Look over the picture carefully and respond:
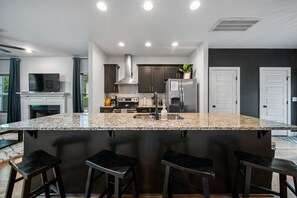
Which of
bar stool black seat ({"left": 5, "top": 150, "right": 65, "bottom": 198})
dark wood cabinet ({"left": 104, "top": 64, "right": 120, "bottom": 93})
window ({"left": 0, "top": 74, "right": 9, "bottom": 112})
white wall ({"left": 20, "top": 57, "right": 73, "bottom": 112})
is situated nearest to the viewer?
bar stool black seat ({"left": 5, "top": 150, "right": 65, "bottom": 198})

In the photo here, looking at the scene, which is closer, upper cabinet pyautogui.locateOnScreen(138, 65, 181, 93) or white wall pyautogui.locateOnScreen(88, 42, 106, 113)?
white wall pyautogui.locateOnScreen(88, 42, 106, 113)

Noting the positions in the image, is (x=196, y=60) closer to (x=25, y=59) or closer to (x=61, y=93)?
(x=61, y=93)

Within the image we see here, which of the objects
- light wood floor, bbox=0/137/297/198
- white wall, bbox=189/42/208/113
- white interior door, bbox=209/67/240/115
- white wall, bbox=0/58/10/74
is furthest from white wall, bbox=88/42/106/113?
white wall, bbox=0/58/10/74

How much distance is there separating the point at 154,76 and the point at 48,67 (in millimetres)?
3891

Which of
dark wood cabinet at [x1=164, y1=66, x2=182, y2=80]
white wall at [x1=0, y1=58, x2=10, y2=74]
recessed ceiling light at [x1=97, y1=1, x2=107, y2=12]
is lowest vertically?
dark wood cabinet at [x1=164, y1=66, x2=182, y2=80]

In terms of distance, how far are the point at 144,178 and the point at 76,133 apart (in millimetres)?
977

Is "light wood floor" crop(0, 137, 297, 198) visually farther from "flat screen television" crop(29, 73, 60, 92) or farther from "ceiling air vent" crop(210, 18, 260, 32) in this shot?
"flat screen television" crop(29, 73, 60, 92)

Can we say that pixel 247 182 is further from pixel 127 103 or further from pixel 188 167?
pixel 127 103

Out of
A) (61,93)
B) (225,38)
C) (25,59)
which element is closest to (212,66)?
(225,38)

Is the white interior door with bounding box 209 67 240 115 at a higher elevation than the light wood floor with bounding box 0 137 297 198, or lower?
higher

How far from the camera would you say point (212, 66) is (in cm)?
448

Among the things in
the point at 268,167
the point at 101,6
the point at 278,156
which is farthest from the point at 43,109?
the point at 278,156

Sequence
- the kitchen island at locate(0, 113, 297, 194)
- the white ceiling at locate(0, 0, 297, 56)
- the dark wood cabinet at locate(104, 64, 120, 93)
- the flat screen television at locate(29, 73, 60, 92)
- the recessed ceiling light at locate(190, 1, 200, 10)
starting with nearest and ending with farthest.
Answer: the kitchen island at locate(0, 113, 297, 194) → the recessed ceiling light at locate(190, 1, 200, 10) → the white ceiling at locate(0, 0, 297, 56) → the dark wood cabinet at locate(104, 64, 120, 93) → the flat screen television at locate(29, 73, 60, 92)

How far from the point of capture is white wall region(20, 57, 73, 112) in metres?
5.50
